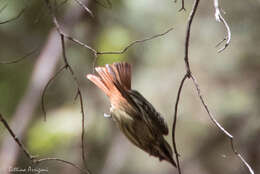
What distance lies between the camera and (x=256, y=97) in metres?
3.89

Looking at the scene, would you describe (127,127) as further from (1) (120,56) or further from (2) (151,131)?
(1) (120,56)

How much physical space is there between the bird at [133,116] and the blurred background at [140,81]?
1.75 m

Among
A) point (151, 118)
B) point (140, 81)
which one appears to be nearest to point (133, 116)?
point (151, 118)

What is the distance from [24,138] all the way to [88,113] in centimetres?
80

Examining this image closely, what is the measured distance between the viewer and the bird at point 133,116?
4.46 feet

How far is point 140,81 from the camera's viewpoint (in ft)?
14.4

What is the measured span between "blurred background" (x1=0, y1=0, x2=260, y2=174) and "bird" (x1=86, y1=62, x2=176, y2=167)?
5.73 ft

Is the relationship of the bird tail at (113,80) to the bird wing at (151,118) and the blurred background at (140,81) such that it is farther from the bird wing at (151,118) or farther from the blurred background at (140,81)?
the blurred background at (140,81)

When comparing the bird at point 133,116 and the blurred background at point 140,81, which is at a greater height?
the bird at point 133,116

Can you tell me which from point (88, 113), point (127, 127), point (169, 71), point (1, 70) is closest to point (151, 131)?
point (127, 127)

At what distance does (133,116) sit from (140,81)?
3.01 metres

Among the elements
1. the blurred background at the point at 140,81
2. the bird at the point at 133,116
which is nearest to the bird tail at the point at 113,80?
the bird at the point at 133,116

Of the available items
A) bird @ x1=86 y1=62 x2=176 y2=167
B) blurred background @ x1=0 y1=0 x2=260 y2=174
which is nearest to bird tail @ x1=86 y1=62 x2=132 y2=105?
bird @ x1=86 y1=62 x2=176 y2=167

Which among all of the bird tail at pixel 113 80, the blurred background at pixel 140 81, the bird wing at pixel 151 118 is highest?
the bird tail at pixel 113 80
